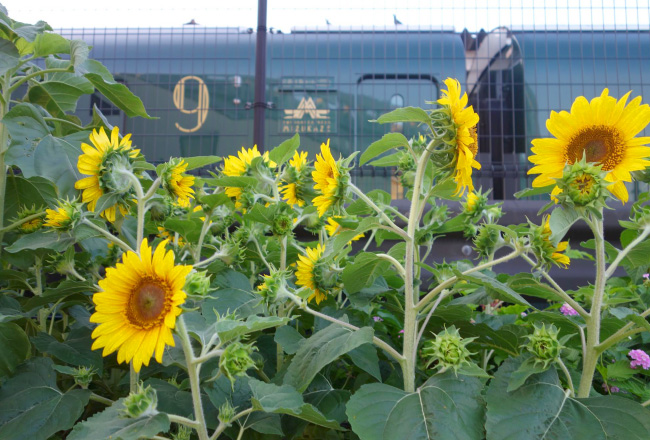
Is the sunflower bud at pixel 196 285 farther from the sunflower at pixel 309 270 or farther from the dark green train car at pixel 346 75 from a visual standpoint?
Answer: the dark green train car at pixel 346 75

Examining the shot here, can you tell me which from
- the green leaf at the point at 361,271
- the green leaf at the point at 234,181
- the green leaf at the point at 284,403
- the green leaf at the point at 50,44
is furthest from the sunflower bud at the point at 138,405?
the green leaf at the point at 50,44

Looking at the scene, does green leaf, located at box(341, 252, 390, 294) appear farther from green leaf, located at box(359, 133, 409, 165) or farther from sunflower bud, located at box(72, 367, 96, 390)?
sunflower bud, located at box(72, 367, 96, 390)

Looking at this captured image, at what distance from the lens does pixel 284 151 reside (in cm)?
124

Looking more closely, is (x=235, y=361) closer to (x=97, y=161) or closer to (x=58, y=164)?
(x=97, y=161)

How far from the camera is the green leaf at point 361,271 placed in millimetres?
942

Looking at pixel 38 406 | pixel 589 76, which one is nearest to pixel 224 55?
pixel 589 76

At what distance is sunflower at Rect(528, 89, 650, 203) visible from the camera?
87cm

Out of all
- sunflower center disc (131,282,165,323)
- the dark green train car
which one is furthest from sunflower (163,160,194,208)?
the dark green train car

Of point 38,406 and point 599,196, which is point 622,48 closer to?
point 599,196

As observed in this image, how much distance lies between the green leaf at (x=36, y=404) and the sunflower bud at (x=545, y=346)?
0.75m

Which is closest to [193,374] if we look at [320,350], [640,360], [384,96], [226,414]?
[226,414]

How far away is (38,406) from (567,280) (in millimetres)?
2228

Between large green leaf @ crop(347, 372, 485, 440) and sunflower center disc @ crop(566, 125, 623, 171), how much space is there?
40 centimetres

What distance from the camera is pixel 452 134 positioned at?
860 mm
